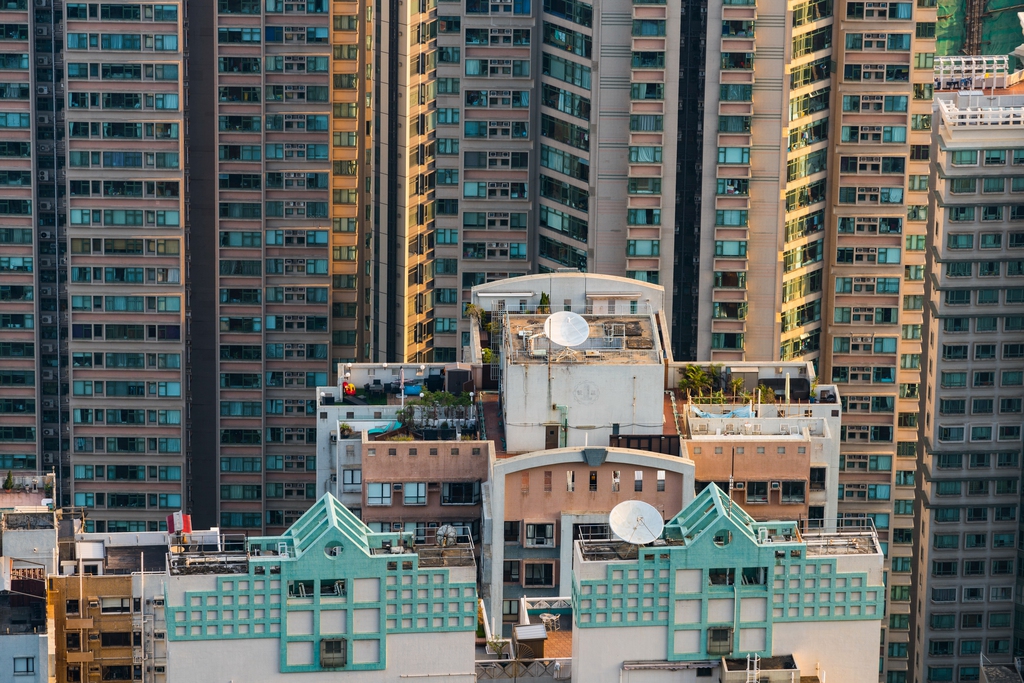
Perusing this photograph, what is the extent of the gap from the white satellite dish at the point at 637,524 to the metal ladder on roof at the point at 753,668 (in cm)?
924

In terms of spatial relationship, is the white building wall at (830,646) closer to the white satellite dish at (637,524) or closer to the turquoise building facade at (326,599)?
the white satellite dish at (637,524)

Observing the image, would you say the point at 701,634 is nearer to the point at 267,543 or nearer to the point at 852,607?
the point at 852,607

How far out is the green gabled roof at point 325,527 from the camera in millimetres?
193000

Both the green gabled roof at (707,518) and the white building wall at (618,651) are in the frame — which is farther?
the white building wall at (618,651)

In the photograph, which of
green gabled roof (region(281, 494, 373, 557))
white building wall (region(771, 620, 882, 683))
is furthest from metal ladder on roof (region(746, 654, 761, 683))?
green gabled roof (region(281, 494, 373, 557))

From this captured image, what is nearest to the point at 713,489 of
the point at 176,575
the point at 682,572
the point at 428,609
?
the point at 682,572

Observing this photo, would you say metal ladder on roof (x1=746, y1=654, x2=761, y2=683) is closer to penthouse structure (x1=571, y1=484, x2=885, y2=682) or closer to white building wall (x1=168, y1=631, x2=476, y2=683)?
penthouse structure (x1=571, y1=484, x2=885, y2=682)

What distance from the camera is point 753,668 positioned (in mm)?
195625

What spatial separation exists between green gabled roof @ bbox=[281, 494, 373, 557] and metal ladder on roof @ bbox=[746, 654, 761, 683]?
77.9ft

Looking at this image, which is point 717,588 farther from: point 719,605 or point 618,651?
point 618,651

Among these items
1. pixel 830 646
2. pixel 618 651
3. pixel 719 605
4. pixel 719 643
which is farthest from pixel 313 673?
pixel 830 646

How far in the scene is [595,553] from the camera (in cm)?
19725

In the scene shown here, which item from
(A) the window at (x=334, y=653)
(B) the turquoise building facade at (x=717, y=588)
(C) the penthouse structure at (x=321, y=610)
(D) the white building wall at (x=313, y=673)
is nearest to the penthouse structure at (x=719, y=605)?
(B) the turquoise building facade at (x=717, y=588)

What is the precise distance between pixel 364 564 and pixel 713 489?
21808 mm
